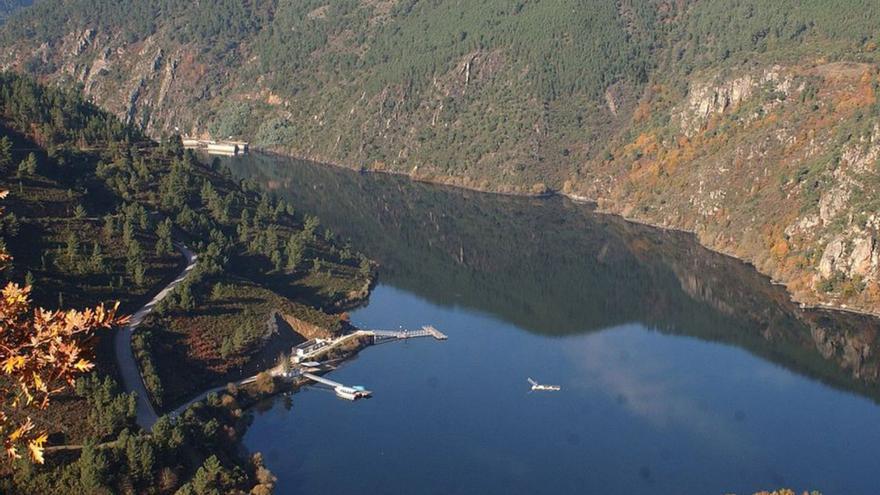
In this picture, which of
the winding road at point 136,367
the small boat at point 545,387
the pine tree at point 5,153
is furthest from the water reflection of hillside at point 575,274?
the pine tree at point 5,153

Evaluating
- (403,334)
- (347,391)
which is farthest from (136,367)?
(403,334)

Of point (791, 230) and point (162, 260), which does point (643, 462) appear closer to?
point (162, 260)

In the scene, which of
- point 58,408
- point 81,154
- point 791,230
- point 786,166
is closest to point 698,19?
point 786,166

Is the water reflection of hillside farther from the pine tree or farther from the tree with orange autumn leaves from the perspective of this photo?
the tree with orange autumn leaves

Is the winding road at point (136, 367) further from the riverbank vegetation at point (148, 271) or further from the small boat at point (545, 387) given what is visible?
the small boat at point (545, 387)

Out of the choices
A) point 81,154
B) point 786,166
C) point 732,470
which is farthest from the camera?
point 786,166

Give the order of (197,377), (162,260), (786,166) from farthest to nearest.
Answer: (786,166) → (162,260) → (197,377)

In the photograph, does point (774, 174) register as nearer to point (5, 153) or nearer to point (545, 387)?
point (545, 387)
